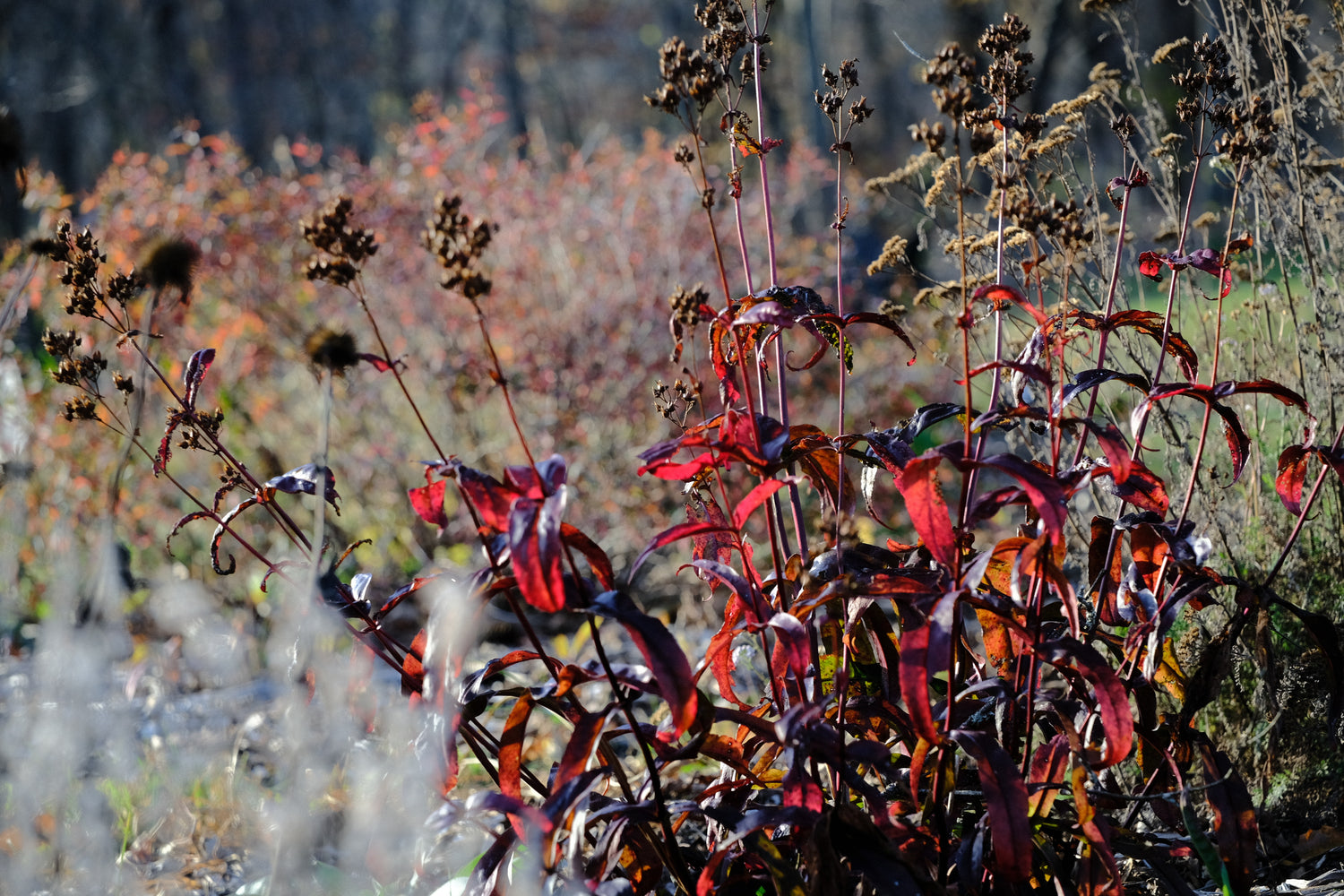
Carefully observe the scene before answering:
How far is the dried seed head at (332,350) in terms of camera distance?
4.58ft

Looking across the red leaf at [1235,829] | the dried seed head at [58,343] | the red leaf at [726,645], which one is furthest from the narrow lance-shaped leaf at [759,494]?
the dried seed head at [58,343]

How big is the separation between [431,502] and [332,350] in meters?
0.26

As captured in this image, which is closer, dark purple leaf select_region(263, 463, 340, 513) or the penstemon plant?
the penstemon plant

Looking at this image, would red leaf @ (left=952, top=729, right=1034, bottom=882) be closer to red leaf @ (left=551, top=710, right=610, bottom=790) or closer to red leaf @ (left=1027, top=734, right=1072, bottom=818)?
red leaf @ (left=1027, top=734, right=1072, bottom=818)

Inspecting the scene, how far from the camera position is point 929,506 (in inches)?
54.1

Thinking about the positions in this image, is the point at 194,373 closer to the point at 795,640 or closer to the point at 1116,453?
the point at 795,640

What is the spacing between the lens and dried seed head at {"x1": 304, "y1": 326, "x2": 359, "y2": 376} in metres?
1.40

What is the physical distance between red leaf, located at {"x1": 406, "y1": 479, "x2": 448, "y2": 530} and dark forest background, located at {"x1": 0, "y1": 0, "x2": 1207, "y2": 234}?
27.0 ft

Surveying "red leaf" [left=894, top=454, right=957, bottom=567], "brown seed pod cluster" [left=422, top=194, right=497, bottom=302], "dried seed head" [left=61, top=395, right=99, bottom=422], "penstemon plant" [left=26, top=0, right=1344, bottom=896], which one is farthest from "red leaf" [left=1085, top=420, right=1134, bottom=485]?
"dried seed head" [left=61, top=395, right=99, bottom=422]

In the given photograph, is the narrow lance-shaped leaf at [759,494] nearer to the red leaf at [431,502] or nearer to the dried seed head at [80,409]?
the red leaf at [431,502]

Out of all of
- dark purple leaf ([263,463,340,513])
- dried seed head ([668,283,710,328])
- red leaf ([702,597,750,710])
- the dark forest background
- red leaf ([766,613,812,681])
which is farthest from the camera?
the dark forest background

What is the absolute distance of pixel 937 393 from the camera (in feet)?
20.3

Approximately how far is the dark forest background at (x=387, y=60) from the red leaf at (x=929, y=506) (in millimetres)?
8271

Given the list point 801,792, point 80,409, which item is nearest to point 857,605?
point 801,792
